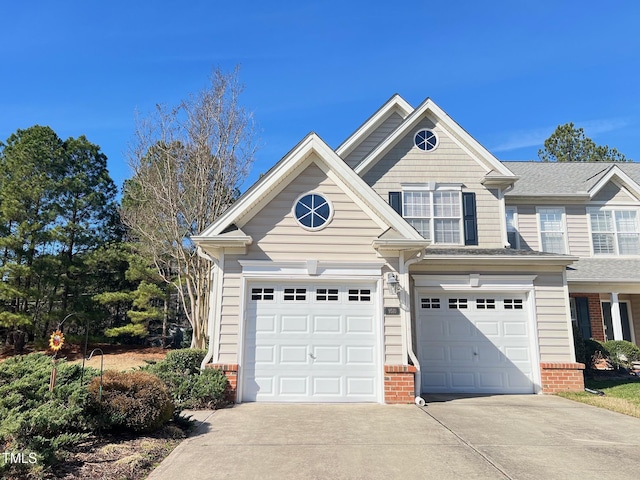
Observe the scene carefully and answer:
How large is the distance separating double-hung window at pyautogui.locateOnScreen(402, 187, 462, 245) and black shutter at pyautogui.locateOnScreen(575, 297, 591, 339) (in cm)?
661

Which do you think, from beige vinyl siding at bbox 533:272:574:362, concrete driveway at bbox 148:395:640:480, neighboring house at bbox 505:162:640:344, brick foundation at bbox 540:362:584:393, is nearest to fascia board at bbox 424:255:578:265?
beige vinyl siding at bbox 533:272:574:362

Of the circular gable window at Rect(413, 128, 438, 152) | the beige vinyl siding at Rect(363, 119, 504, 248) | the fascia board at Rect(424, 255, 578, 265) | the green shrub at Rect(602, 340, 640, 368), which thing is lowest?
the green shrub at Rect(602, 340, 640, 368)

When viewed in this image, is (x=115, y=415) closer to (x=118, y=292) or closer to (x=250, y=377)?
(x=250, y=377)

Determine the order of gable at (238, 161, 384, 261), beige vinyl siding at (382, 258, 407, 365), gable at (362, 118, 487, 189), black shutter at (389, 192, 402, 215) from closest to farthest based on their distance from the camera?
beige vinyl siding at (382, 258, 407, 365) → gable at (238, 161, 384, 261) → black shutter at (389, 192, 402, 215) → gable at (362, 118, 487, 189)

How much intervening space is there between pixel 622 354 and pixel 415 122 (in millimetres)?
9714

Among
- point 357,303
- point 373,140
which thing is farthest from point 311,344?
point 373,140

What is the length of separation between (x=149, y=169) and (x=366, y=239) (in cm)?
1078

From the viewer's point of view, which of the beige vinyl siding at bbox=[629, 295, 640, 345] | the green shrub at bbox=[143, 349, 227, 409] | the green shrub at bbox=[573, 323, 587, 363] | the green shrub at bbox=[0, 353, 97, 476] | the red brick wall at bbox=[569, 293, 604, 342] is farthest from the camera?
the beige vinyl siding at bbox=[629, 295, 640, 345]

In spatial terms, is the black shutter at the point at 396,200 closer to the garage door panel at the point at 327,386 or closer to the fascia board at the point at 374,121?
the fascia board at the point at 374,121

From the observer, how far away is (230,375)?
838 cm

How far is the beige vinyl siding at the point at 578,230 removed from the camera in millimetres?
14453

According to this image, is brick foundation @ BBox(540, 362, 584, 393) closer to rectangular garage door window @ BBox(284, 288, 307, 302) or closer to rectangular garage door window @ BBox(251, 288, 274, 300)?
rectangular garage door window @ BBox(284, 288, 307, 302)

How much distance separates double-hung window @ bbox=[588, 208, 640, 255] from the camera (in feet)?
47.8

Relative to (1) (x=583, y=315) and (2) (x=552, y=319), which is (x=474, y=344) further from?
(1) (x=583, y=315)
